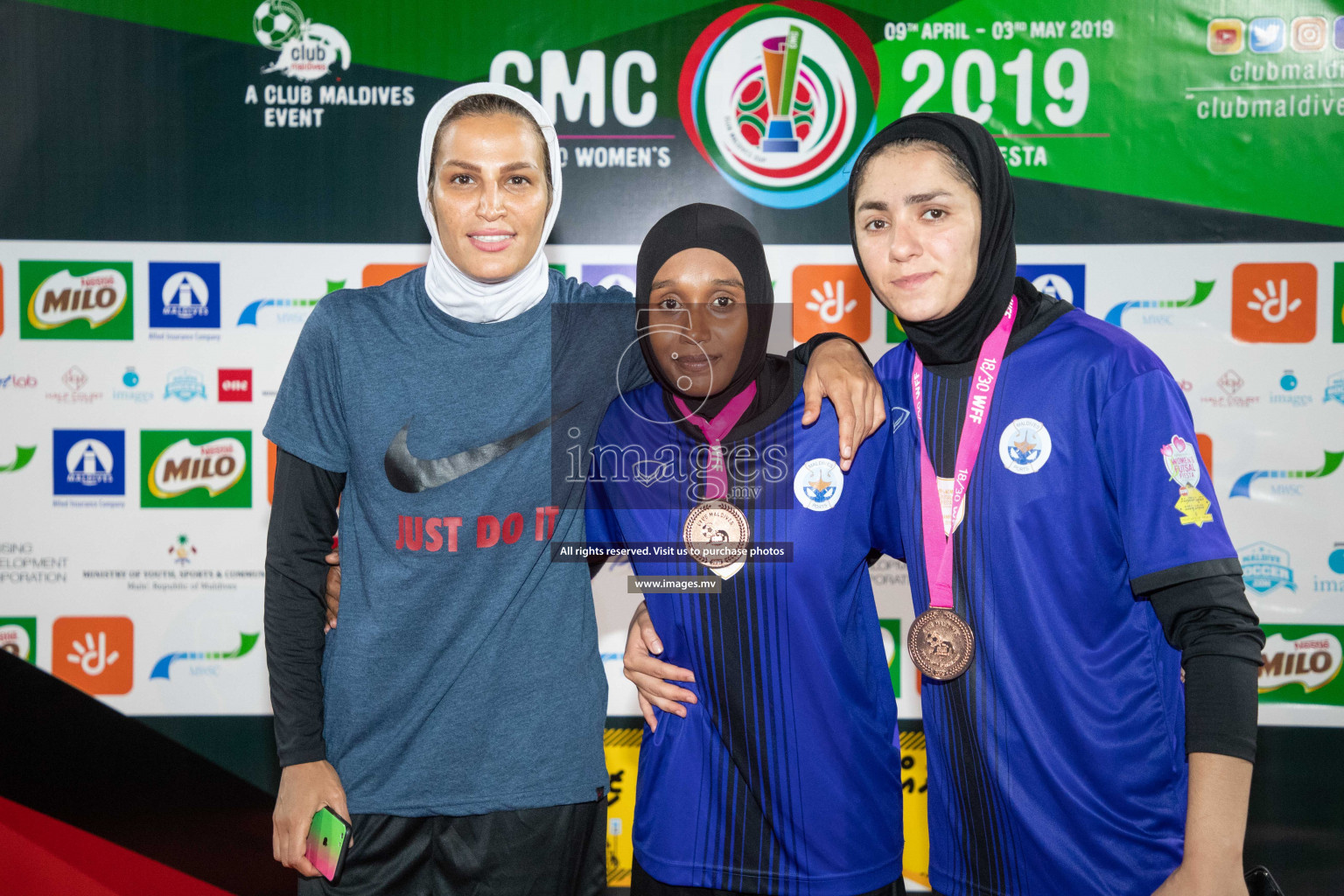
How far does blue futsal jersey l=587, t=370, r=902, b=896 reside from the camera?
1.31 metres

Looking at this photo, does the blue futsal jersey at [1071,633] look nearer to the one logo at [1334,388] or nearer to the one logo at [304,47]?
the one logo at [1334,388]

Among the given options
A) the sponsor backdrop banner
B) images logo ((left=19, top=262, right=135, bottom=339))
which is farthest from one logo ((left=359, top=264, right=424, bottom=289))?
images logo ((left=19, top=262, right=135, bottom=339))

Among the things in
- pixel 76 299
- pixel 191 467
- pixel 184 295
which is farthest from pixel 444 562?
pixel 76 299

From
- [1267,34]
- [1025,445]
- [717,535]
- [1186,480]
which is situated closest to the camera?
[1186,480]

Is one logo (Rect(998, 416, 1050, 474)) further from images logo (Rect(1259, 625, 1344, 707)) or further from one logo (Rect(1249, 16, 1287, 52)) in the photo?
one logo (Rect(1249, 16, 1287, 52))

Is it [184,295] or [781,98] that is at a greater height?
[781,98]

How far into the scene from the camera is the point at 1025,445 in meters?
1.23

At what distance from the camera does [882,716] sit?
135cm

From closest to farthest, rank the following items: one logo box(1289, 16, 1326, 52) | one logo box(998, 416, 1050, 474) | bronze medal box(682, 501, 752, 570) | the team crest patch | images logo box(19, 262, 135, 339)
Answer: the team crest patch → one logo box(998, 416, 1050, 474) → bronze medal box(682, 501, 752, 570) → one logo box(1289, 16, 1326, 52) → images logo box(19, 262, 135, 339)

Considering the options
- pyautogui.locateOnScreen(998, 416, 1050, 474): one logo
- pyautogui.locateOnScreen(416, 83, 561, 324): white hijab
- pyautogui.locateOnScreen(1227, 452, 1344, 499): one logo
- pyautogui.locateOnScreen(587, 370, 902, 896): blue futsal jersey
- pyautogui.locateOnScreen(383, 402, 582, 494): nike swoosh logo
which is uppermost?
pyautogui.locateOnScreen(416, 83, 561, 324): white hijab

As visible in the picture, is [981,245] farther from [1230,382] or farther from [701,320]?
[1230,382]

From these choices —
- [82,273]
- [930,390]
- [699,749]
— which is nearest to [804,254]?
[930,390]

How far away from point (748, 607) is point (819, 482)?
23 centimetres

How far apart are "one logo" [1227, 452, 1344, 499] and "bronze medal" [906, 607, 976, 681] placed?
1.84 m
